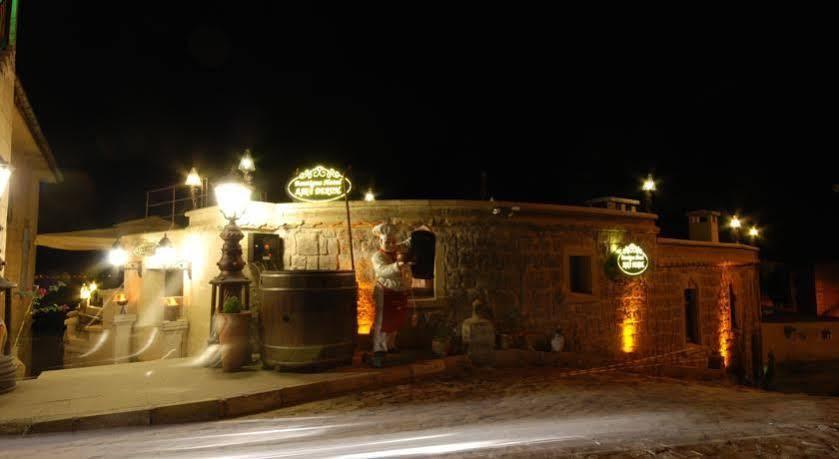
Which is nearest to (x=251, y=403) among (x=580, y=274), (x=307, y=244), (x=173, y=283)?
(x=307, y=244)

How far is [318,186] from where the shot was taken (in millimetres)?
9398

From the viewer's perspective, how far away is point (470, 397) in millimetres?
6391

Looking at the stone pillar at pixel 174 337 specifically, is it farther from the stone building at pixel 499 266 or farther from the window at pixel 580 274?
the window at pixel 580 274

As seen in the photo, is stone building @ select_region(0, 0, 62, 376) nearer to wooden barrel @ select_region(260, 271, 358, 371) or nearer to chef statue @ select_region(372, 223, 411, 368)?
wooden barrel @ select_region(260, 271, 358, 371)

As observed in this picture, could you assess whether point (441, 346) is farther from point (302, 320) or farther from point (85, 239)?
point (85, 239)

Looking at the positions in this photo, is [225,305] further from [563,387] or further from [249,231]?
[563,387]

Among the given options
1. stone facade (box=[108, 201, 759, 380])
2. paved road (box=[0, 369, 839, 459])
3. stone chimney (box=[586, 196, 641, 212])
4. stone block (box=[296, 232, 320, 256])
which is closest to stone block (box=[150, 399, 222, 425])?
paved road (box=[0, 369, 839, 459])

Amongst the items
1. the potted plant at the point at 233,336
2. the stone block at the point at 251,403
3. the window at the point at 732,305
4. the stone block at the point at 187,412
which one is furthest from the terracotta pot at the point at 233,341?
the window at the point at 732,305

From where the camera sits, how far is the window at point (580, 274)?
37.8 feet

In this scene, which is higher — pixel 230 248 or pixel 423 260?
A: pixel 230 248

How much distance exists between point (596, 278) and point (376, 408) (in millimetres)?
7673

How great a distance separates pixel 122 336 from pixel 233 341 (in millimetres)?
5861

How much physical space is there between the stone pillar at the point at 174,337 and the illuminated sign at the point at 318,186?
3741 millimetres

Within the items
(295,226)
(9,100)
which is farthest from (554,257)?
(9,100)
